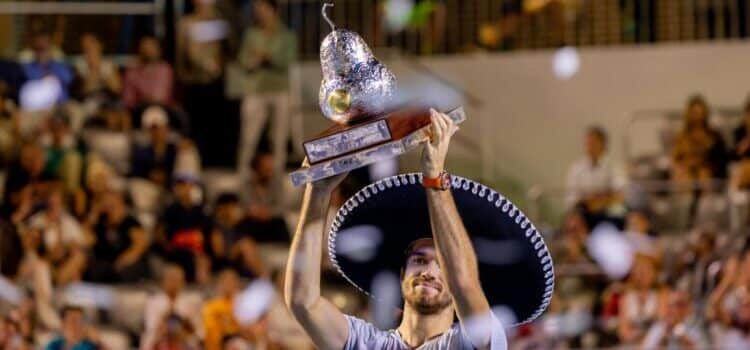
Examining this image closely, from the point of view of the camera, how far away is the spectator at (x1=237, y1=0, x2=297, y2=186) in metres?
13.0

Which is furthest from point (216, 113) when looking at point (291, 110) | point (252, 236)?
point (252, 236)

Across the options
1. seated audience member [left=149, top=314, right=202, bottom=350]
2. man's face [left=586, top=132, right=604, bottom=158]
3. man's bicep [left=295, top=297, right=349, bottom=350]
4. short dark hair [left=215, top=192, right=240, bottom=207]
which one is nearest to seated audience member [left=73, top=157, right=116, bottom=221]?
short dark hair [left=215, top=192, right=240, bottom=207]

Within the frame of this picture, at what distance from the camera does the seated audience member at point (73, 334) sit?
34.7 ft

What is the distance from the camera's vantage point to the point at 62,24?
13.7 metres

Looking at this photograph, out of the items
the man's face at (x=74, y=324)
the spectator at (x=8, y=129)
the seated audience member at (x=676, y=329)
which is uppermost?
the spectator at (x=8, y=129)

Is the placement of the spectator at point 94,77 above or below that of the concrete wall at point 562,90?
above

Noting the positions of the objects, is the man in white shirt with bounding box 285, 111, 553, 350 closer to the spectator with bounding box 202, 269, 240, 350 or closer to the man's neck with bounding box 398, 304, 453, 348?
the man's neck with bounding box 398, 304, 453, 348

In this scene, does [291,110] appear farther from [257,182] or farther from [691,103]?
[691,103]

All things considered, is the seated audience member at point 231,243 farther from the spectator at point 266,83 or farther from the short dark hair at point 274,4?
the short dark hair at point 274,4

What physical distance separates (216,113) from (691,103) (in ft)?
10.8

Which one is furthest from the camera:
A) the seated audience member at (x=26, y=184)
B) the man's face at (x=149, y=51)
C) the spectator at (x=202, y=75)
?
the spectator at (x=202, y=75)

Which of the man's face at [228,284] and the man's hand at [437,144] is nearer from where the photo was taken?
the man's hand at [437,144]

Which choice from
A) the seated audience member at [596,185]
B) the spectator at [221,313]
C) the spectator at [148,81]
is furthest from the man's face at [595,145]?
the spectator at [148,81]

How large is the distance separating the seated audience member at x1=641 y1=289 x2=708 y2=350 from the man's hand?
6367 mm
